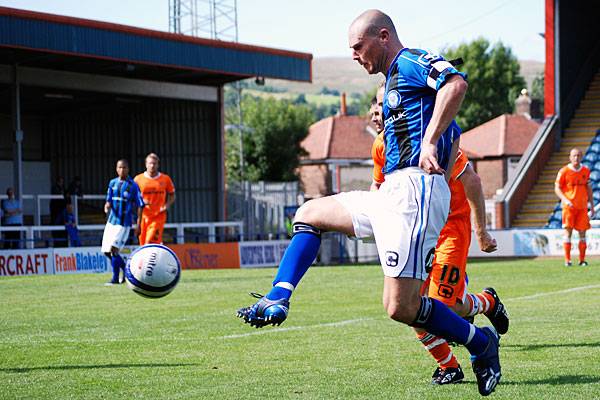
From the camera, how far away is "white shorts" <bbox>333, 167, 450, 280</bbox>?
5.83 metres

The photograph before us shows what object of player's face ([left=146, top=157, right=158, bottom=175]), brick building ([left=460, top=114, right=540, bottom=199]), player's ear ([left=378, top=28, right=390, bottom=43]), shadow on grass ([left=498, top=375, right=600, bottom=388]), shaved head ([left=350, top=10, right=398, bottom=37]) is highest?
brick building ([left=460, top=114, right=540, bottom=199])

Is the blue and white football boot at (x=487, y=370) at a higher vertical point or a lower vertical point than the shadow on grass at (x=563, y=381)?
higher

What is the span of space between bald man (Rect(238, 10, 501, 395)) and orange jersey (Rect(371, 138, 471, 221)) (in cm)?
146

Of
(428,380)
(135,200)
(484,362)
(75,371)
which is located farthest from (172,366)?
(135,200)

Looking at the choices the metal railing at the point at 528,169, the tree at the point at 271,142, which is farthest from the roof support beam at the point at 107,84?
the tree at the point at 271,142

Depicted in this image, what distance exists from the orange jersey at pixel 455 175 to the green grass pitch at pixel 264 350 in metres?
1.18

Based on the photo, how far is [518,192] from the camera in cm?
3500

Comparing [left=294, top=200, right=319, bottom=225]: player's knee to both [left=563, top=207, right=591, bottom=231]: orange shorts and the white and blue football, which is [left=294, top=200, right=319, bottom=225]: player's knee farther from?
[left=563, top=207, right=591, bottom=231]: orange shorts

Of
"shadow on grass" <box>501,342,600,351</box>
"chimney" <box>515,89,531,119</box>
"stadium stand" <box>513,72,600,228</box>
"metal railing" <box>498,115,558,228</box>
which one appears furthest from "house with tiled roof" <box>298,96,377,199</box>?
"shadow on grass" <box>501,342,600,351</box>

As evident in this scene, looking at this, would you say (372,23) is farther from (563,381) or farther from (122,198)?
(122,198)

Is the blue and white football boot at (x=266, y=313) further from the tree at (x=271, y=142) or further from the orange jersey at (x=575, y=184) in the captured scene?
the tree at (x=271, y=142)

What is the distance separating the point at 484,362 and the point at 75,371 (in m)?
3.21

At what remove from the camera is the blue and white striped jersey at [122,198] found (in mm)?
19703

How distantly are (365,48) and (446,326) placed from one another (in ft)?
5.45
